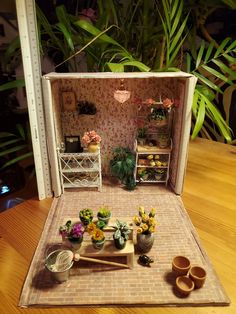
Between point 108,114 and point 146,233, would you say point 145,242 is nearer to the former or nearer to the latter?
point 146,233

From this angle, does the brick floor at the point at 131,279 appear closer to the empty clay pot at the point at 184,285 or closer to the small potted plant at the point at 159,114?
the empty clay pot at the point at 184,285

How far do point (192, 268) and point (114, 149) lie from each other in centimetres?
99

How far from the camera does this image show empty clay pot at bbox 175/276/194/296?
95 centimetres

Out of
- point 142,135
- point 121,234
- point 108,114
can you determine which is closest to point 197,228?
point 121,234

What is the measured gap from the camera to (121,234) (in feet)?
3.56

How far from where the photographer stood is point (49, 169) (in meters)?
1.57

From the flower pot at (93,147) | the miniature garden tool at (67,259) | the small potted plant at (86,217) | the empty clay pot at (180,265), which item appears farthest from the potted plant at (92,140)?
the empty clay pot at (180,265)

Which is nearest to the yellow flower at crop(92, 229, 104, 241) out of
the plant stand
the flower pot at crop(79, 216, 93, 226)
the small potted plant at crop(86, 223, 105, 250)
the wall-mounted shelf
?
the small potted plant at crop(86, 223, 105, 250)

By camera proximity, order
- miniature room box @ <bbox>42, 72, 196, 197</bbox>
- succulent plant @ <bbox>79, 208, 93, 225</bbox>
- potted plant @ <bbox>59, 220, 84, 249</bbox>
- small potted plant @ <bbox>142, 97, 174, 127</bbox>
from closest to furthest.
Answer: potted plant @ <bbox>59, 220, 84, 249</bbox> → succulent plant @ <bbox>79, 208, 93, 225</bbox> → miniature room box @ <bbox>42, 72, 196, 197</bbox> → small potted plant @ <bbox>142, 97, 174, 127</bbox>

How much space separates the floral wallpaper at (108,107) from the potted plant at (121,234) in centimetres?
75

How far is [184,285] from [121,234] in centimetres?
32

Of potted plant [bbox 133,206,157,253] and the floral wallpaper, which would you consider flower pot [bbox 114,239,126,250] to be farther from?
the floral wallpaper

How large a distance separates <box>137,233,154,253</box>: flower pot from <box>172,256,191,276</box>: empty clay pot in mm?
130

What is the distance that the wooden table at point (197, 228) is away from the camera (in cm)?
93
